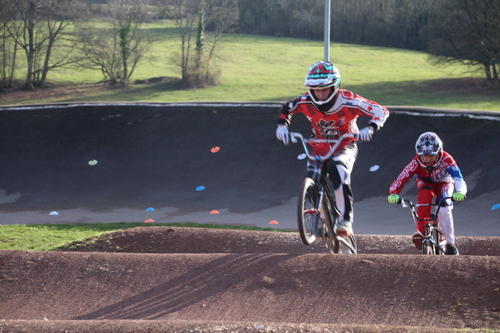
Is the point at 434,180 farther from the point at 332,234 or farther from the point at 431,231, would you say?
the point at 332,234

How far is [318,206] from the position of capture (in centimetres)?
697

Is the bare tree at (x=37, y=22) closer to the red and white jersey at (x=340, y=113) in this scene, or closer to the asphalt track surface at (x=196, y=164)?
the asphalt track surface at (x=196, y=164)

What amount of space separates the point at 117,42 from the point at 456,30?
2128cm

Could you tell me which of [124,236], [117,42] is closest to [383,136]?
[124,236]

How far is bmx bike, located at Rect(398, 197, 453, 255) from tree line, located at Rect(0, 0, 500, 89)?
2500 cm

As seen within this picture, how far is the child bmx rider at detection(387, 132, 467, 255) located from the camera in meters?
7.20

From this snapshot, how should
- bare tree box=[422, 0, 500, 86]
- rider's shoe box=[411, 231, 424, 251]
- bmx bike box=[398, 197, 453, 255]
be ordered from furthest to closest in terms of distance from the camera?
bare tree box=[422, 0, 500, 86] → rider's shoe box=[411, 231, 424, 251] → bmx bike box=[398, 197, 453, 255]

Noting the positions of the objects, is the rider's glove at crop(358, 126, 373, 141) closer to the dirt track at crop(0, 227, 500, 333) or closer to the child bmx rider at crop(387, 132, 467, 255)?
the child bmx rider at crop(387, 132, 467, 255)

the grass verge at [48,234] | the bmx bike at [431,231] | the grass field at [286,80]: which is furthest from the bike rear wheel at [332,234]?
the grass field at [286,80]

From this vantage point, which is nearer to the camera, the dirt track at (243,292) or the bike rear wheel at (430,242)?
the dirt track at (243,292)

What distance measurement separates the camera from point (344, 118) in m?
7.27

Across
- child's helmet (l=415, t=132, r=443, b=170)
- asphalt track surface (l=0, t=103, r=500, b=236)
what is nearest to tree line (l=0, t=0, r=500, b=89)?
asphalt track surface (l=0, t=103, r=500, b=236)

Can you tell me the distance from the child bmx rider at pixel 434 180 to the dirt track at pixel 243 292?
82 cm

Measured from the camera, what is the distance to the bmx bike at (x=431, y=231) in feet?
23.7
